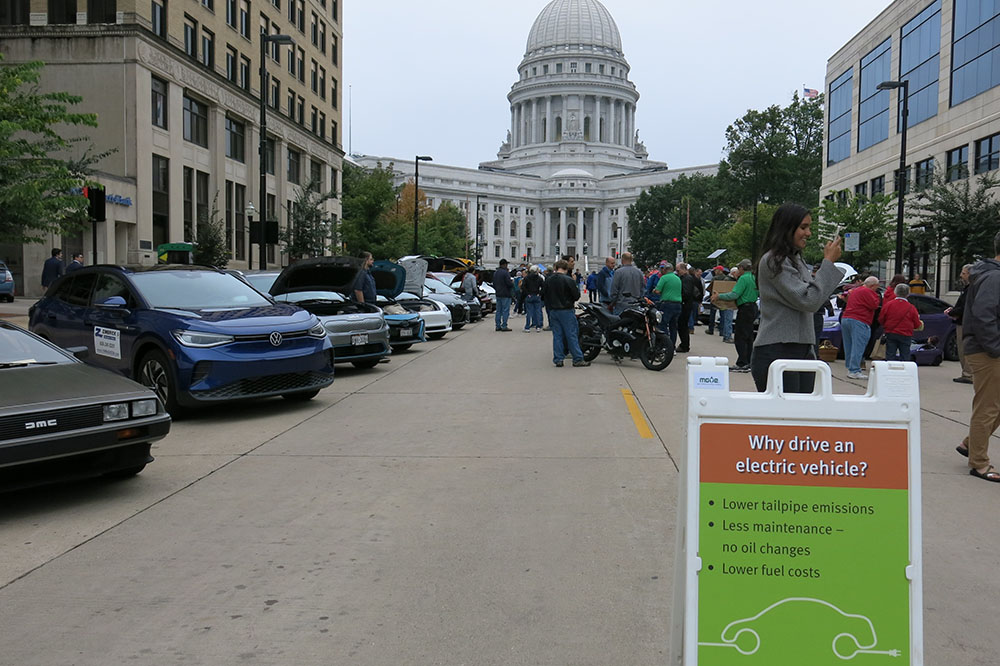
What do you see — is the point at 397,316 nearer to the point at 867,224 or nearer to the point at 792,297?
the point at 792,297

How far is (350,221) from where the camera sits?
4281 cm

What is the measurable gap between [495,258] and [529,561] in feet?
518

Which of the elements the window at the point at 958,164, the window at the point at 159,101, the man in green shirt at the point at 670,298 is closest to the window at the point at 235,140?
the window at the point at 159,101

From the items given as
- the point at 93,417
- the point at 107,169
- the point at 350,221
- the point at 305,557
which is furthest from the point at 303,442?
the point at 350,221

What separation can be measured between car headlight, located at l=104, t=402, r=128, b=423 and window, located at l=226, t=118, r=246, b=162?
A: 39.8 metres

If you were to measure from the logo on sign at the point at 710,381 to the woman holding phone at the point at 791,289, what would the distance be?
6.35 ft

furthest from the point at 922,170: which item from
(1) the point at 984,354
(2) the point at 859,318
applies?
(1) the point at 984,354

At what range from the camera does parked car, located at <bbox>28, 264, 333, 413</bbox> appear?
9.12 metres

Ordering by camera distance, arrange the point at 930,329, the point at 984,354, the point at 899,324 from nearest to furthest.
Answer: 1. the point at 984,354
2. the point at 899,324
3. the point at 930,329

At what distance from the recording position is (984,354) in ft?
22.6

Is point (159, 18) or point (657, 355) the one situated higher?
point (159, 18)

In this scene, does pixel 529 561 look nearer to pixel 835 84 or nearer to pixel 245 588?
pixel 245 588

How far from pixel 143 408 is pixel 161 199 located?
109 ft

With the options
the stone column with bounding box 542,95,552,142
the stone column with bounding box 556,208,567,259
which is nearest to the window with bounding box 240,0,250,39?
the stone column with bounding box 542,95,552,142
